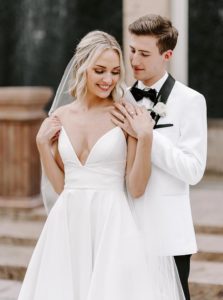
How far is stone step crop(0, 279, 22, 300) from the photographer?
5184 mm

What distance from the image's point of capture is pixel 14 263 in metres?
5.64

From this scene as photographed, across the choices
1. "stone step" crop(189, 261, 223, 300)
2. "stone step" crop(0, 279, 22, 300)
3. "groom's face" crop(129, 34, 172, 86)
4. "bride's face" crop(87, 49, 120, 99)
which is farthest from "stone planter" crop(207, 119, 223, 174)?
"bride's face" crop(87, 49, 120, 99)

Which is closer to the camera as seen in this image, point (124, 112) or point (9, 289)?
point (124, 112)

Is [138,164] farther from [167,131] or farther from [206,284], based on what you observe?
[206,284]

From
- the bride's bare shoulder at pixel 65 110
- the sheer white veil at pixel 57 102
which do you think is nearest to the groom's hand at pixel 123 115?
the bride's bare shoulder at pixel 65 110

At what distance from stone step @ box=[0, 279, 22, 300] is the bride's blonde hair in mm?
2345

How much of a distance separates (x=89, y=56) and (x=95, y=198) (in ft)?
2.07

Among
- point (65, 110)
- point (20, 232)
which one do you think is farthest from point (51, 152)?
point (20, 232)

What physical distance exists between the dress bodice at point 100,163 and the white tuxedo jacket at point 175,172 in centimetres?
14

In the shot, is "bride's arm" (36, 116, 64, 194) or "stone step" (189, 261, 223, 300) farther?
"stone step" (189, 261, 223, 300)

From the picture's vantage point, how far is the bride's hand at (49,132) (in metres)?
3.34

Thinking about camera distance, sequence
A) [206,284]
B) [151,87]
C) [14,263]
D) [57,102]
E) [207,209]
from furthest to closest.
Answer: [207,209] → [14,263] → [206,284] → [57,102] → [151,87]

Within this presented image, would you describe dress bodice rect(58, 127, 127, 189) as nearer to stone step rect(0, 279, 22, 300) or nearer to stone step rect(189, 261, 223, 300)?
stone step rect(189, 261, 223, 300)

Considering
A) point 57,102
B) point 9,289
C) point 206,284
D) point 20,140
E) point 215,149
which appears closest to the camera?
point 57,102
